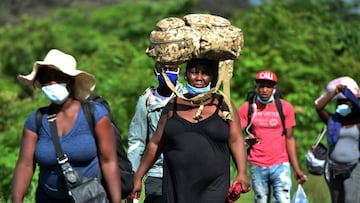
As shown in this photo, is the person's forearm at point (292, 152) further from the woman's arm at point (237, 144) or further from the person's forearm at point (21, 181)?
the person's forearm at point (21, 181)

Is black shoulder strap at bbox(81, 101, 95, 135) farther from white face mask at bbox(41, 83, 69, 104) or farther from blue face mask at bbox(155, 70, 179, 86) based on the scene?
blue face mask at bbox(155, 70, 179, 86)

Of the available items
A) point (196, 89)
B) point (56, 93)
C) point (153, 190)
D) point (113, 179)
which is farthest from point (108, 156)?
point (153, 190)

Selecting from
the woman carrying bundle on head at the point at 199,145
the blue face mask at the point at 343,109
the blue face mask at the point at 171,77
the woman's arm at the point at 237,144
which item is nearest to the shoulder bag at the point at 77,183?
the woman carrying bundle on head at the point at 199,145

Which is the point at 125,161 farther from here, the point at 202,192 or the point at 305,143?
the point at 305,143

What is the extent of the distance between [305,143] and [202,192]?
41.7 feet

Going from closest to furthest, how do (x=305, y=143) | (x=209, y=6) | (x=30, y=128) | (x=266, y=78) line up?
(x=30, y=128), (x=266, y=78), (x=305, y=143), (x=209, y=6)

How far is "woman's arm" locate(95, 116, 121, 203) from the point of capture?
6254 millimetres

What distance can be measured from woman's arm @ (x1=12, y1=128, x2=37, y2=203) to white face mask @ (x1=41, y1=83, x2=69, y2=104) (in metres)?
0.25

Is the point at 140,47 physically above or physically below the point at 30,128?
below

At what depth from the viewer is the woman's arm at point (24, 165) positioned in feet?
20.3

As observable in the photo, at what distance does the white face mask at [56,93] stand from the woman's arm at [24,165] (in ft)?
0.81

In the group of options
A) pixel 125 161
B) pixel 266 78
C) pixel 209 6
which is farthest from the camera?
pixel 209 6

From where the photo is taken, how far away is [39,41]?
2972cm

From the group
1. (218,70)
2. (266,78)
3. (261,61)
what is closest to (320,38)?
(261,61)
